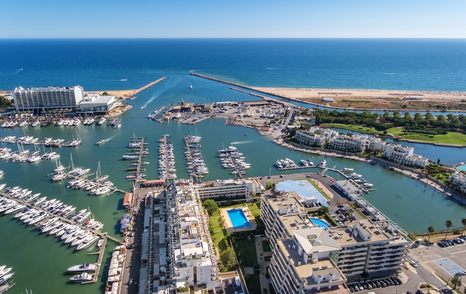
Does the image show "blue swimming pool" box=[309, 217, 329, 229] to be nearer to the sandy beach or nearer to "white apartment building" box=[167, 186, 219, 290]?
"white apartment building" box=[167, 186, 219, 290]

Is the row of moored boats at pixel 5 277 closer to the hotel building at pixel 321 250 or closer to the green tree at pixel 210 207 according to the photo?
the green tree at pixel 210 207

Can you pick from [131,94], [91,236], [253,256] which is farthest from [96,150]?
[131,94]

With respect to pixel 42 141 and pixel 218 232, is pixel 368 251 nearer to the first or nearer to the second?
pixel 218 232

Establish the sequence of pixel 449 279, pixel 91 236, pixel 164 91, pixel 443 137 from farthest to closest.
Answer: pixel 164 91, pixel 443 137, pixel 91 236, pixel 449 279

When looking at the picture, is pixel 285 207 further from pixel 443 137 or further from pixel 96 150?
pixel 443 137

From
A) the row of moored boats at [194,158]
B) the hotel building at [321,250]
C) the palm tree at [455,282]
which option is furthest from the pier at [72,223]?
the palm tree at [455,282]

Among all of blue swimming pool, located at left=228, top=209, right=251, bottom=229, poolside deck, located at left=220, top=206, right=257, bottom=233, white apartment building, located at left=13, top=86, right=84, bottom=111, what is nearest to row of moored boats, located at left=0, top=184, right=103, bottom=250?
poolside deck, located at left=220, top=206, right=257, bottom=233
